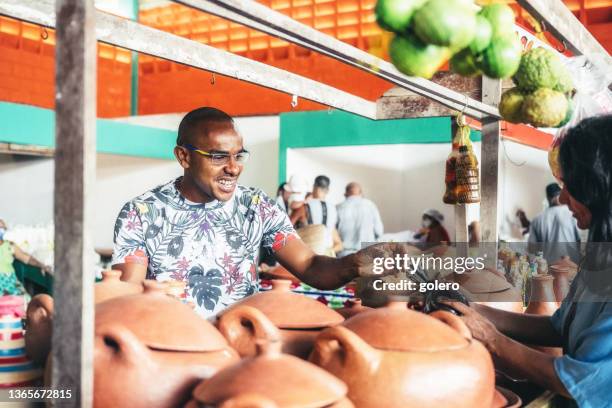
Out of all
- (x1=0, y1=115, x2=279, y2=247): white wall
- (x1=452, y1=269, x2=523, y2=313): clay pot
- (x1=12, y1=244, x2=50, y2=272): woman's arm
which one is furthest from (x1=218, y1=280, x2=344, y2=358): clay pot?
(x1=0, y1=115, x2=279, y2=247): white wall

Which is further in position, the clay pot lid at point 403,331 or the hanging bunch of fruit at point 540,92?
the hanging bunch of fruit at point 540,92

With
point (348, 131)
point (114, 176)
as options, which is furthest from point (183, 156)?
point (114, 176)

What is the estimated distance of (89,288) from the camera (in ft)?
3.04

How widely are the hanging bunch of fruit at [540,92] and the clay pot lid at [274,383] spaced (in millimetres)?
830

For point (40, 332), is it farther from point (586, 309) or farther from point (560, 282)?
point (560, 282)

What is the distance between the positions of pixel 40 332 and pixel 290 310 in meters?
0.50

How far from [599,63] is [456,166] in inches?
30.5

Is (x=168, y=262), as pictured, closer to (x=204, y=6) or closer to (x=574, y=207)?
(x=204, y=6)

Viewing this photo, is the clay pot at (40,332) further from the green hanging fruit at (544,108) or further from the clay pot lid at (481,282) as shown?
the clay pot lid at (481,282)

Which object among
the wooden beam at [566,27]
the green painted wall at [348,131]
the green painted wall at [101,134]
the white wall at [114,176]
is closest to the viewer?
the wooden beam at [566,27]

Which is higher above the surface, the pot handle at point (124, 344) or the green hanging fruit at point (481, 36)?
the green hanging fruit at point (481, 36)

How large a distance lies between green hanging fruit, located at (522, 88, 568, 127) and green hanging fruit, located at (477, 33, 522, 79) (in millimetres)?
202

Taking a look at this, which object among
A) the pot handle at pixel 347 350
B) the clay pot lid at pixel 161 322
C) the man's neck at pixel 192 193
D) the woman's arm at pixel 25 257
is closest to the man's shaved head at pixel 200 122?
the man's neck at pixel 192 193

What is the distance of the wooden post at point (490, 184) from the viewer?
103 inches
